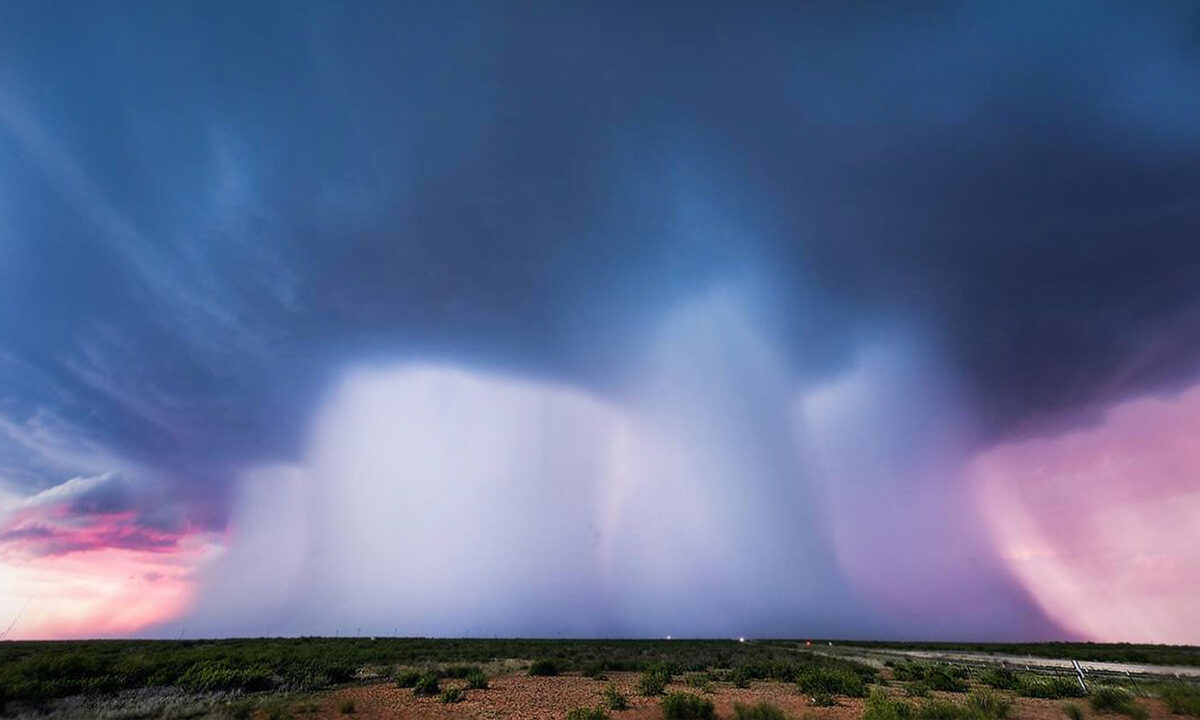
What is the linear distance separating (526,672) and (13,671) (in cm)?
2730

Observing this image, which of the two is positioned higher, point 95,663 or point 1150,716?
point 95,663

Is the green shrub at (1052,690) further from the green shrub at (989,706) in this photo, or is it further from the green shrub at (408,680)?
the green shrub at (408,680)

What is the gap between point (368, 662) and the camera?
43031 mm

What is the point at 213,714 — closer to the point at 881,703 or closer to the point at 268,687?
the point at 268,687

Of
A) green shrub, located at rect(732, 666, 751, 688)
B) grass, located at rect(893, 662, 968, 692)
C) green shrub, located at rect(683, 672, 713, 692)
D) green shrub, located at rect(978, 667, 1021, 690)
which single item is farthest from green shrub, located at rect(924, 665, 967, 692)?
green shrub, located at rect(683, 672, 713, 692)

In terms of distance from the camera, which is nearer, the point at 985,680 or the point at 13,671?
the point at 13,671

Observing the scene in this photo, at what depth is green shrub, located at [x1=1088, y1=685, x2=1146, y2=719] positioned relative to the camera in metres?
20.1

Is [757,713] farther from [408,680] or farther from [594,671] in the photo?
[408,680]

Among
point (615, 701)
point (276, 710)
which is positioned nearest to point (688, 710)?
point (615, 701)

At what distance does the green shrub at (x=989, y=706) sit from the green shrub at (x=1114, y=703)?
316cm

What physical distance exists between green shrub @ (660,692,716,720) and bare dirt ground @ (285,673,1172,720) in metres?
0.52

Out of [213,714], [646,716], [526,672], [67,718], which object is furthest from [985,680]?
[67,718]

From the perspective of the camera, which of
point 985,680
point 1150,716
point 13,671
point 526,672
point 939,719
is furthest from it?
point 526,672

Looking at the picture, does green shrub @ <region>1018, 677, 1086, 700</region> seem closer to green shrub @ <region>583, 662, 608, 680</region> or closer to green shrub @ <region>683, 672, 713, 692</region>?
green shrub @ <region>683, 672, 713, 692</region>
